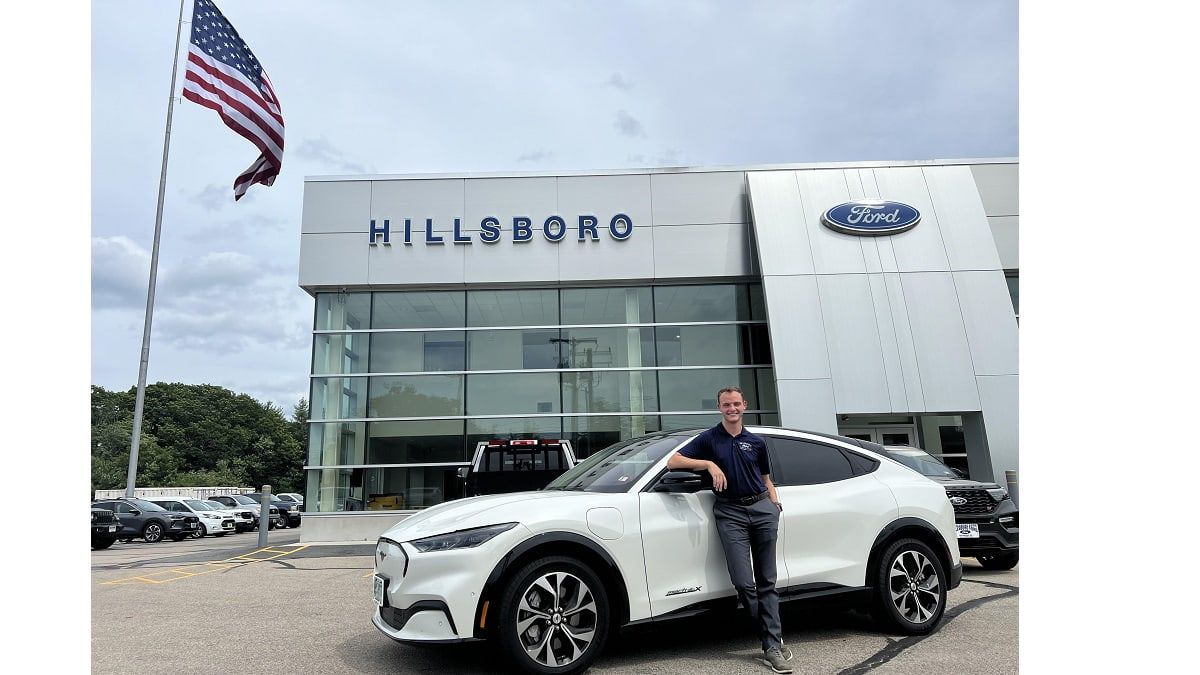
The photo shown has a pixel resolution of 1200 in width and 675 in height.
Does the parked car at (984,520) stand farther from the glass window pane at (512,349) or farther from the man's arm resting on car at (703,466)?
the glass window pane at (512,349)

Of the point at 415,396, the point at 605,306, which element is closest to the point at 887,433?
the point at 605,306

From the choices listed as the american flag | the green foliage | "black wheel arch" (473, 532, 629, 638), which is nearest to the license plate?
"black wheel arch" (473, 532, 629, 638)

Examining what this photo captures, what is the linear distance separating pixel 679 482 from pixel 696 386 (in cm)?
1459

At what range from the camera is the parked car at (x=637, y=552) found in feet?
14.9

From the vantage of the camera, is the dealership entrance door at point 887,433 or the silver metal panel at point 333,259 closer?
the dealership entrance door at point 887,433

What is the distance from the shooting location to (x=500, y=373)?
1952 cm

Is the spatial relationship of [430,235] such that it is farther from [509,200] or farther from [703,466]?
[703,466]

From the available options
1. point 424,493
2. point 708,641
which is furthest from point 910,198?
point 708,641

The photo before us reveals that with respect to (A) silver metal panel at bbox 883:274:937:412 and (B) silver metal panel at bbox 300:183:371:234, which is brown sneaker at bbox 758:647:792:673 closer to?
(A) silver metal panel at bbox 883:274:937:412

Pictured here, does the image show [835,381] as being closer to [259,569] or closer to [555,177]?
[555,177]

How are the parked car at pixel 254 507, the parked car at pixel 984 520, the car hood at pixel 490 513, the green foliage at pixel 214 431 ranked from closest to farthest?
the car hood at pixel 490 513 → the parked car at pixel 984 520 → the parked car at pixel 254 507 → the green foliage at pixel 214 431

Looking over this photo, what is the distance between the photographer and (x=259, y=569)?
11617mm

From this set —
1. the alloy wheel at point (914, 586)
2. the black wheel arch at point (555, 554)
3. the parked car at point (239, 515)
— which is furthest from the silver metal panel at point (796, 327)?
the parked car at point (239, 515)

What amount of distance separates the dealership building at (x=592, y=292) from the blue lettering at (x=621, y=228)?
0.12 ft
